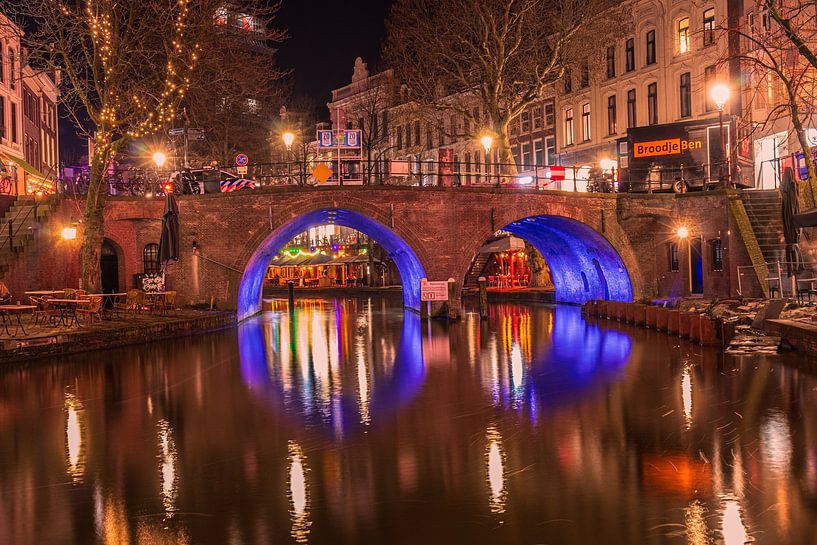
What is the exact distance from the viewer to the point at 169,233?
27.3 metres

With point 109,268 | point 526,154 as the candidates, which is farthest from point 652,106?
point 109,268

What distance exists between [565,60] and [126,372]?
89.7ft

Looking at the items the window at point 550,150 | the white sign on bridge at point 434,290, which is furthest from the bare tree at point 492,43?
the window at point 550,150

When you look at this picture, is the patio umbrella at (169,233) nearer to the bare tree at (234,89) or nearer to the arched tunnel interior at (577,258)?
the bare tree at (234,89)

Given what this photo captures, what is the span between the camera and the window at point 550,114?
186 feet

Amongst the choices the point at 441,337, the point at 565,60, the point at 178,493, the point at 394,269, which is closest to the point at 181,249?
the point at 441,337

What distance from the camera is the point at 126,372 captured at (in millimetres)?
16500

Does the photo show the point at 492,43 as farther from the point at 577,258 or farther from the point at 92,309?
the point at 92,309

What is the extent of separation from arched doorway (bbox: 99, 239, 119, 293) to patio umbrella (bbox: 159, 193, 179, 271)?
431 cm

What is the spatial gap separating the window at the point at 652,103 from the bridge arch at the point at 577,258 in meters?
12.4

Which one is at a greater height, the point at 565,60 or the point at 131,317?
the point at 565,60

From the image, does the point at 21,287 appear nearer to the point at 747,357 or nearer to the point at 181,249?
the point at 181,249

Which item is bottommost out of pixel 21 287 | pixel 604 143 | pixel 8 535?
pixel 8 535

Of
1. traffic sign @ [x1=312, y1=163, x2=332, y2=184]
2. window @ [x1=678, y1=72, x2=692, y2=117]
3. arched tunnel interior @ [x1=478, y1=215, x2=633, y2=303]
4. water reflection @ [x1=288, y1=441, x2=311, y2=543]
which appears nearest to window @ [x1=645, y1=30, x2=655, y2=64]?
window @ [x1=678, y1=72, x2=692, y2=117]
